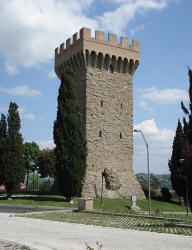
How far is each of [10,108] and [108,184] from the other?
12.2 metres

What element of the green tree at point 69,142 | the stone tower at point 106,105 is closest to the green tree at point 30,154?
the stone tower at point 106,105

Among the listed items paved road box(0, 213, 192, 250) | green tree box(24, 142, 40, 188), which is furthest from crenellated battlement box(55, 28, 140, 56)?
paved road box(0, 213, 192, 250)

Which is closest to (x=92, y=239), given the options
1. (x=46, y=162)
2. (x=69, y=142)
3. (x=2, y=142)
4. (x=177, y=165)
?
(x=69, y=142)

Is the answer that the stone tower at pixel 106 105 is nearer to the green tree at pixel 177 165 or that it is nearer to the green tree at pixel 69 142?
the green tree at pixel 69 142

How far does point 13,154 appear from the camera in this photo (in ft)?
103

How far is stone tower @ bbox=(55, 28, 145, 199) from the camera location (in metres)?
32.8

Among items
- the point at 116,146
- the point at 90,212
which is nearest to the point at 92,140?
the point at 116,146

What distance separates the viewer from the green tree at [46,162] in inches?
2096

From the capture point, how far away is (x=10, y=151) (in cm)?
3134

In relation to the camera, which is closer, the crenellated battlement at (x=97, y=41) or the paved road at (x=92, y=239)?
the paved road at (x=92, y=239)

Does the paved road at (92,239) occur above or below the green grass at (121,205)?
above

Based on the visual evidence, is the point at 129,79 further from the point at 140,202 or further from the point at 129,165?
the point at 140,202

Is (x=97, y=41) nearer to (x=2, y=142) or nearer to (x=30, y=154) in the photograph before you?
(x=2, y=142)

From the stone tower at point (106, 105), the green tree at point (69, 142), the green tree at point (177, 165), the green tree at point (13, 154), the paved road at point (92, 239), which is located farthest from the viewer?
the green tree at point (177, 165)
